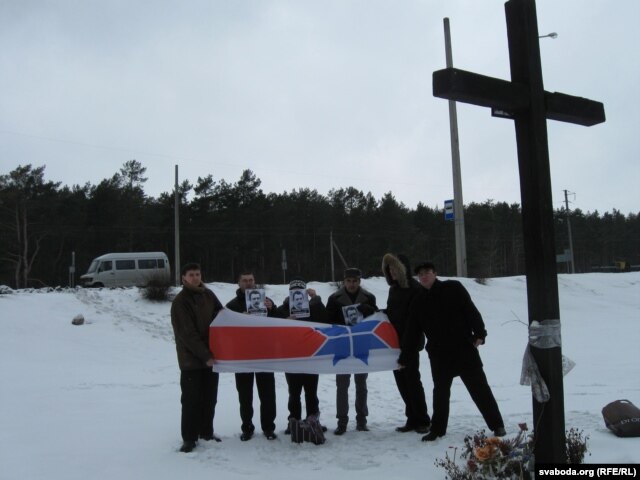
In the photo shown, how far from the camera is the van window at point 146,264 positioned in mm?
29578

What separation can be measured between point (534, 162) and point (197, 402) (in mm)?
4167

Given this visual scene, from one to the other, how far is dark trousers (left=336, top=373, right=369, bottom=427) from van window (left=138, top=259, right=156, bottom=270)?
24.9m

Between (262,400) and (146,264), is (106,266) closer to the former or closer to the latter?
(146,264)

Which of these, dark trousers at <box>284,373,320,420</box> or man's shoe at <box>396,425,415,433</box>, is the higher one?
dark trousers at <box>284,373,320,420</box>

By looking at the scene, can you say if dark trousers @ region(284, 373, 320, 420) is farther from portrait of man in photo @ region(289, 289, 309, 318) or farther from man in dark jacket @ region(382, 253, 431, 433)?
man in dark jacket @ region(382, 253, 431, 433)

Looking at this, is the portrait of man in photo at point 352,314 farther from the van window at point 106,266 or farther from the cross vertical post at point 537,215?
the van window at point 106,266

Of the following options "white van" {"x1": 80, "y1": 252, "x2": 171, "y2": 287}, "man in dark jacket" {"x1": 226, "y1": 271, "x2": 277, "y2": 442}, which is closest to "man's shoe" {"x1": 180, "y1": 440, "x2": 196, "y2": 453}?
"man in dark jacket" {"x1": 226, "y1": 271, "x2": 277, "y2": 442}

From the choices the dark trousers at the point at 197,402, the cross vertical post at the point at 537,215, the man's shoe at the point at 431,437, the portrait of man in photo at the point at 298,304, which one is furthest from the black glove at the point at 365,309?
the cross vertical post at the point at 537,215

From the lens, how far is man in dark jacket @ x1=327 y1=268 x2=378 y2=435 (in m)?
6.41

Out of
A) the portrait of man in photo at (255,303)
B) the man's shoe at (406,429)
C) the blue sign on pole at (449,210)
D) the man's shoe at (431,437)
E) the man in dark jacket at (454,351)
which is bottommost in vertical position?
the man's shoe at (406,429)

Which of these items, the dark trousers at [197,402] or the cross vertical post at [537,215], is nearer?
the cross vertical post at [537,215]

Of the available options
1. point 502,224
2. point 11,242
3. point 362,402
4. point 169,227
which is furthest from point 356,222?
point 362,402

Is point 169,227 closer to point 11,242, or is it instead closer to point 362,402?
point 11,242

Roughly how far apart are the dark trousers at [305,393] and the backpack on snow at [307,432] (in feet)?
0.88
